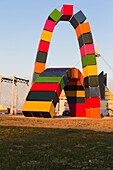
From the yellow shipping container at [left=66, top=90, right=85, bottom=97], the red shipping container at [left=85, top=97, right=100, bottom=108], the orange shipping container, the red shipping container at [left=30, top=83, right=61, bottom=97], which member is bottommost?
the red shipping container at [left=85, top=97, right=100, bottom=108]

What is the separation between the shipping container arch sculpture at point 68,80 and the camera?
117 feet

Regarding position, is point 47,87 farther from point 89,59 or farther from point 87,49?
point 87,49

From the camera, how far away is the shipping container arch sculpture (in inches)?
1404

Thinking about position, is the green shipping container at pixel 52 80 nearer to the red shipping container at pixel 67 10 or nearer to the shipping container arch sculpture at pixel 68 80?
the shipping container arch sculpture at pixel 68 80

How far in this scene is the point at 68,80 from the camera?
40.1 m

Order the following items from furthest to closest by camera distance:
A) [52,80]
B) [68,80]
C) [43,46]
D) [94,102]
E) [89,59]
Result: 1. [43,46]
2. [89,59]
3. [94,102]
4. [68,80]
5. [52,80]

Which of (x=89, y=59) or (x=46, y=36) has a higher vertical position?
(x=46, y=36)

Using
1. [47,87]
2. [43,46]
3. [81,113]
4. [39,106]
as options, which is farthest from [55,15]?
[39,106]

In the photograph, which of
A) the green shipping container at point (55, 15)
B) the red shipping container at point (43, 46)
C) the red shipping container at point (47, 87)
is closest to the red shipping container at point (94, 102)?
the red shipping container at point (47, 87)

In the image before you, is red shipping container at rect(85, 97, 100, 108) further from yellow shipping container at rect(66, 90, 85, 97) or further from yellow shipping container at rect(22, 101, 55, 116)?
yellow shipping container at rect(22, 101, 55, 116)

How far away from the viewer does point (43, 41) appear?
42719 mm

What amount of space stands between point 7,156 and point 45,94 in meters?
26.8

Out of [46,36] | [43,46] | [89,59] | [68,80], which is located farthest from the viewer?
[46,36]

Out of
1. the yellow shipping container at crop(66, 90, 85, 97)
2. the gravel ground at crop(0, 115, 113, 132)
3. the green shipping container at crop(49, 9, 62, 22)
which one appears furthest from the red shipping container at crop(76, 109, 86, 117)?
the green shipping container at crop(49, 9, 62, 22)
